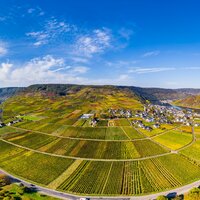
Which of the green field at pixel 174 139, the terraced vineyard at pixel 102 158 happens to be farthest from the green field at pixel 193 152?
the green field at pixel 174 139

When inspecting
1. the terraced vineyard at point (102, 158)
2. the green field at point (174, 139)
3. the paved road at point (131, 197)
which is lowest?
the paved road at point (131, 197)

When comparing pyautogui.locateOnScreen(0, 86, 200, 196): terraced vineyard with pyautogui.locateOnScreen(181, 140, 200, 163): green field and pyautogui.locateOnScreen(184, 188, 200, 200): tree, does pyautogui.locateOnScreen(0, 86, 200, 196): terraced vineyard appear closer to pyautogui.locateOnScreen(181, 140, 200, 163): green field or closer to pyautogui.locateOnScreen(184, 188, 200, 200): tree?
pyautogui.locateOnScreen(181, 140, 200, 163): green field

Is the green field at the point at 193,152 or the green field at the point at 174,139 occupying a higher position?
the green field at the point at 174,139

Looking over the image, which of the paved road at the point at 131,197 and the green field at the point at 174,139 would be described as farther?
the green field at the point at 174,139

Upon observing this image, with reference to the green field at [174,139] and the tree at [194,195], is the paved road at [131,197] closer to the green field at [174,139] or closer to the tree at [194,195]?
the tree at [194,195]

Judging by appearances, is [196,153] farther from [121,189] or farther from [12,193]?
[12,193]

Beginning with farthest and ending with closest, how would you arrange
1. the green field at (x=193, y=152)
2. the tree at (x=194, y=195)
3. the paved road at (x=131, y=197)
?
the green field at (x=193, y=152) < the paved road at (x=131, y=197) < the tree at (x=194, y=195)

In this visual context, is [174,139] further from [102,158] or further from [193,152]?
[102,158]

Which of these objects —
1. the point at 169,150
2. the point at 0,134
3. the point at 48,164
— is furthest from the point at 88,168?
the point at 0,134

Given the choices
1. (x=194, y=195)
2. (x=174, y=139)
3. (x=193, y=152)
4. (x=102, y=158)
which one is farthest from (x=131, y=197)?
(x=174, y=139)
